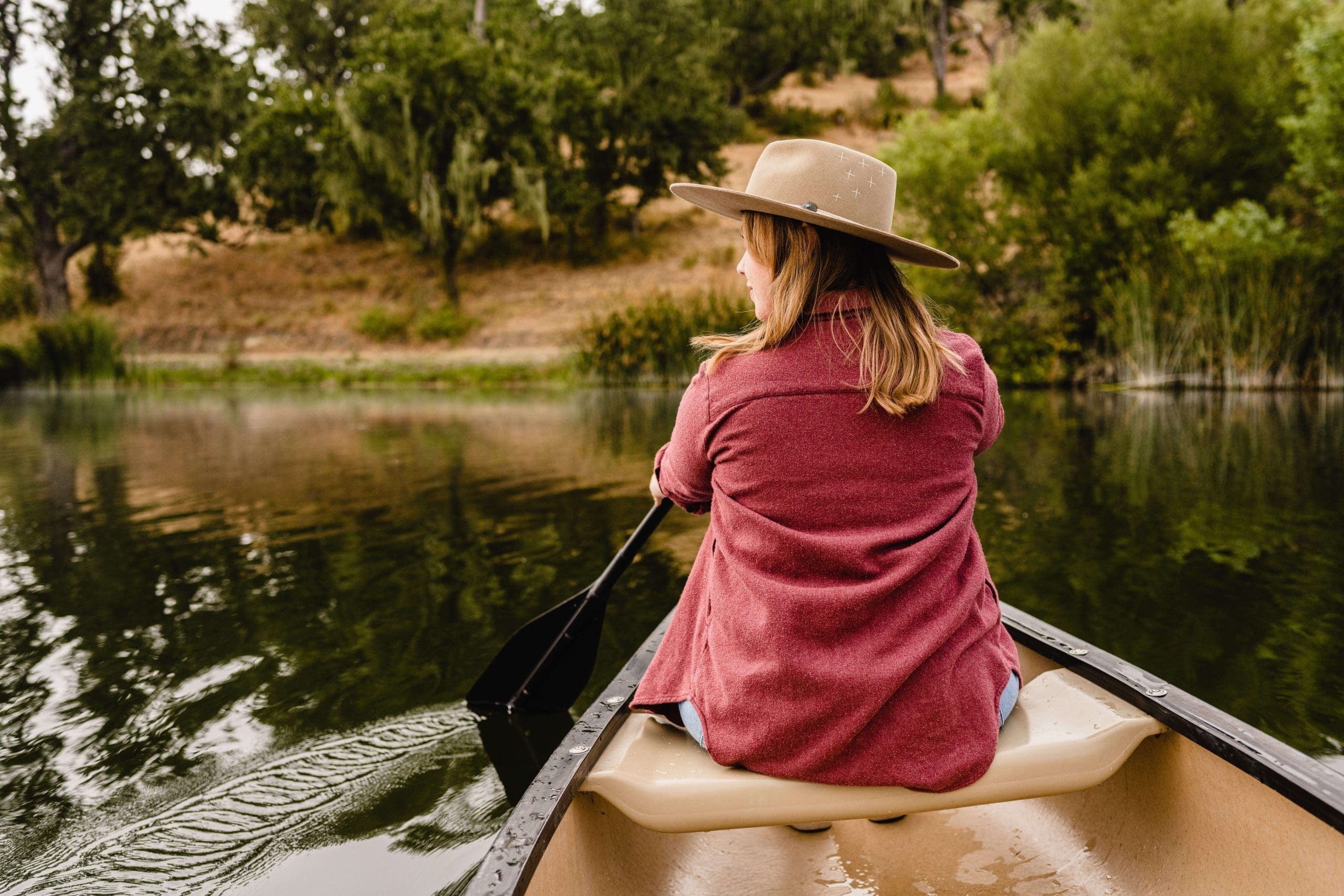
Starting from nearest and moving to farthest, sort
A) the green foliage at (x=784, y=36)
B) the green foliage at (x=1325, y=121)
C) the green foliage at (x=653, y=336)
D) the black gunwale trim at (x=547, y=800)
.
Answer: the black gunwale trim at (x=547, y=800) < the green foliage at (x=1325, y=121) < the green foliage at (x=653, y=336) < the green foliage at (x=784, y=36)

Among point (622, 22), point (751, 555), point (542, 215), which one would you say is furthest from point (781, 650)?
point (622, 22)

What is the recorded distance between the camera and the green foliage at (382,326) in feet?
96.2

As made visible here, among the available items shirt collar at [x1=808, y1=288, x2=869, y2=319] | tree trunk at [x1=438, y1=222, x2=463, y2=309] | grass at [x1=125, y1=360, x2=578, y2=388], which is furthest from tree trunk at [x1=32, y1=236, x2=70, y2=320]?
shirt collar at [x1=808, y1=288, x2=869, y2=319]

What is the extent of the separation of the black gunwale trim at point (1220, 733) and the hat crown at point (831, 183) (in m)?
1.02

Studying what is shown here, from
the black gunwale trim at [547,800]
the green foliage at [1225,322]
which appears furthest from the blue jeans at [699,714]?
the green foliage at [1225,322]

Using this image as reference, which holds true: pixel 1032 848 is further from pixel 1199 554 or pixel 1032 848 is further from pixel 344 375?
pixel 344 375

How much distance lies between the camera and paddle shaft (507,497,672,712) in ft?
8.36

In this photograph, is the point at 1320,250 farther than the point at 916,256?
Yes

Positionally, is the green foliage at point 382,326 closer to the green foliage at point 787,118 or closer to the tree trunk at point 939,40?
the green foliage at point 787,118

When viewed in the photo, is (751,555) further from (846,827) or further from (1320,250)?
(1320,250)

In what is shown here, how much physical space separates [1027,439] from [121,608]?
28.3 feet

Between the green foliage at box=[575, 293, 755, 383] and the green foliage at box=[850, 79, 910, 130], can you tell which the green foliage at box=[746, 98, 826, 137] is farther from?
the green foliage at box=[575, 293, 755, 383]

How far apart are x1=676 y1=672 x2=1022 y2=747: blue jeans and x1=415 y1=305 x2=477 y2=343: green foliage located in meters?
28.1

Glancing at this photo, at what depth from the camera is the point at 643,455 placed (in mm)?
Result: 9305
